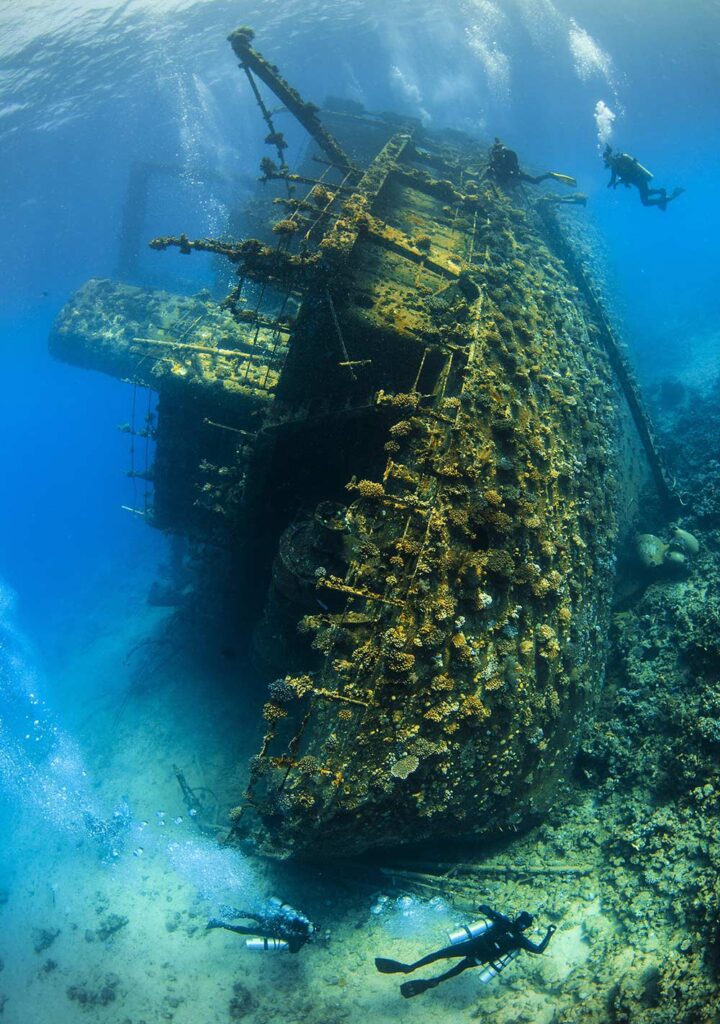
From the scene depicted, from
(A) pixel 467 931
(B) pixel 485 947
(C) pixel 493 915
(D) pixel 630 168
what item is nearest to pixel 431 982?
(A) pixel 467 931

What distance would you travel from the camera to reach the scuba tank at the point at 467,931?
6402 millimetres

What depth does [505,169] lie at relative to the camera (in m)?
15.3

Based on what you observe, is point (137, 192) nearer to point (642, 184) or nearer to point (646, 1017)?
point (642, 184)

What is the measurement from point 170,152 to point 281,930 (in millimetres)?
80913

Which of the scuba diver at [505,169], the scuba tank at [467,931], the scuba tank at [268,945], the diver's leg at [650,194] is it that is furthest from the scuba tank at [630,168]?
the scuba tank at [268,945]

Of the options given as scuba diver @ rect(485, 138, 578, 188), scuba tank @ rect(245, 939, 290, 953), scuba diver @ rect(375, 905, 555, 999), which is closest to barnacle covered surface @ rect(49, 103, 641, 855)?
scuba diver @ rect(375, 905, 555, 999)

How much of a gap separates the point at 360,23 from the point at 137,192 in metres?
31.5

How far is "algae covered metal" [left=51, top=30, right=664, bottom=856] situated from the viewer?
553 cm

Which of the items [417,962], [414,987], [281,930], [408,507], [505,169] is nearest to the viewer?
[408,507]

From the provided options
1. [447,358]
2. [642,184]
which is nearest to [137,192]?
[642,184]

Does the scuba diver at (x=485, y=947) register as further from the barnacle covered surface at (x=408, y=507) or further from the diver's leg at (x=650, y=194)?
the diver's leg at (x=650, y=194)

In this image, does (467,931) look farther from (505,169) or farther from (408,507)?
(505,169)

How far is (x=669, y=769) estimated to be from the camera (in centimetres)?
668

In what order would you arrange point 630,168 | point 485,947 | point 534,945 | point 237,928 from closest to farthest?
point 534,945, point 485,947, point 237,928, point 630,168
